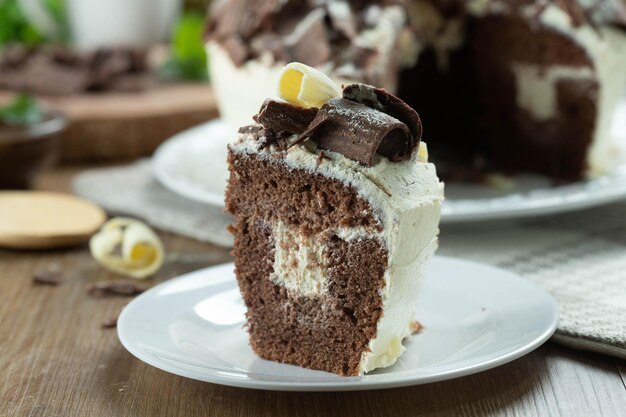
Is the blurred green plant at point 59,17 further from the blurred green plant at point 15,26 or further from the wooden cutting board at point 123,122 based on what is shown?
the wooden cutting board at point 123,122

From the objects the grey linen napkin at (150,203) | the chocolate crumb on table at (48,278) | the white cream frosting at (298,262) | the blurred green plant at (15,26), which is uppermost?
the white cream frosting at (298,262)

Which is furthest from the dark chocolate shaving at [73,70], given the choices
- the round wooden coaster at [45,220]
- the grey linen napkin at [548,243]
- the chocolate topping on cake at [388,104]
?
the chocolate topping on cake at [388,104]

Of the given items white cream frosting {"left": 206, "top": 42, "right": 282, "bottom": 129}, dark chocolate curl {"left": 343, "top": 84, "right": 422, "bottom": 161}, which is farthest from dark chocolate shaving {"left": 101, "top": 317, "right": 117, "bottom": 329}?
white cream frosting {"left": 206, "top": 42, "right": 282, "bottom": 129}

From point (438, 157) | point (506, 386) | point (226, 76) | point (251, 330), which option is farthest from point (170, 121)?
point (506, 386)

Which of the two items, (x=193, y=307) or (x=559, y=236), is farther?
(x=559, y=236)

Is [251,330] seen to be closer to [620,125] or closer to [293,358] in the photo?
[293,358]
